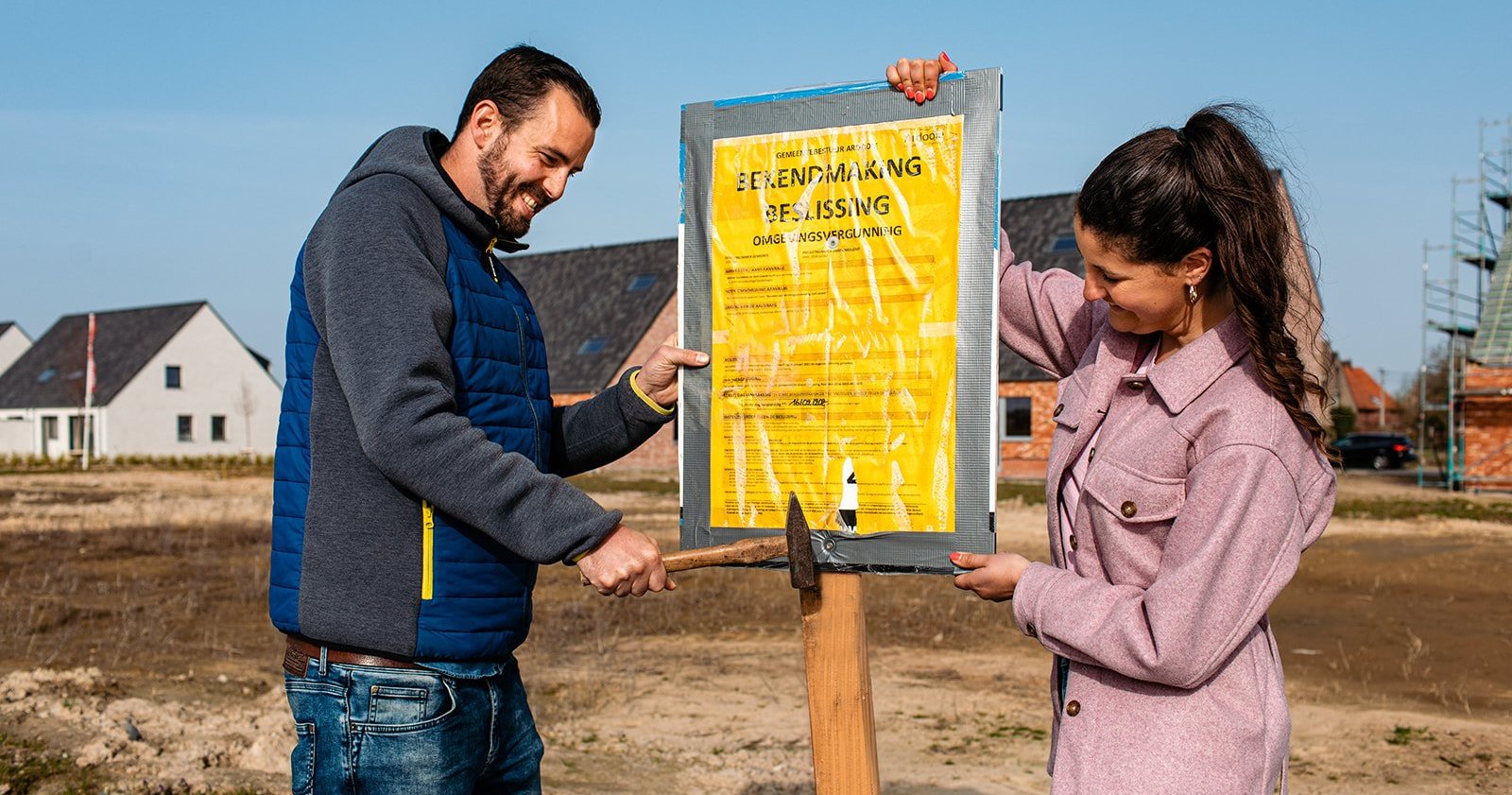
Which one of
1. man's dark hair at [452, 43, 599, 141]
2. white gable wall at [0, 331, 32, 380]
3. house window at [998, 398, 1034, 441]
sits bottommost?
house window at [998, 398, 1034, 441]

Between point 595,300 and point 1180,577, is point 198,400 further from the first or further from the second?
point 1180,577

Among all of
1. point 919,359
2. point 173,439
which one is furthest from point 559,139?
point 173,439

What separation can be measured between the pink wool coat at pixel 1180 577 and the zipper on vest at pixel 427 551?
119cm

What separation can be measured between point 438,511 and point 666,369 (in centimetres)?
82

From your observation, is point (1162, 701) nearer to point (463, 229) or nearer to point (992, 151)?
point (992, 151)

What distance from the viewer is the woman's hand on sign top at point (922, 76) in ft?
9.34

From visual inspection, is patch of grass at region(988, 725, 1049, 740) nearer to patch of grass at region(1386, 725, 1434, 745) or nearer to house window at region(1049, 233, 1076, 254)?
patch of grass at region(1386, 725, 1434, 745)

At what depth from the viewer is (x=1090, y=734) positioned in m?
2.36

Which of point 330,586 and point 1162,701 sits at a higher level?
point 330,586

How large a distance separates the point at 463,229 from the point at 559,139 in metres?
0.30

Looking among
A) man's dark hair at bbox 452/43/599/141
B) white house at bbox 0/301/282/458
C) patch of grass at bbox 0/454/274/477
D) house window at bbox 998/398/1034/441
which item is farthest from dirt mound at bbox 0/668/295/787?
white house at bbox 0/301/282/458

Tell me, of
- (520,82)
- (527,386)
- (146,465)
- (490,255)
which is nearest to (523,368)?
(527,386)

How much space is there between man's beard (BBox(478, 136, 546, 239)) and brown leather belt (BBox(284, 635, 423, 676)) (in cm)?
100

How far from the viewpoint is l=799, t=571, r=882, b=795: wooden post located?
2.93 m
